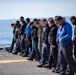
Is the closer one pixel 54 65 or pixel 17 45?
pixel 54 65

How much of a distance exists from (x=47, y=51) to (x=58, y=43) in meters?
1.38

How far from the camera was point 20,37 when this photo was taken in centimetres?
1530

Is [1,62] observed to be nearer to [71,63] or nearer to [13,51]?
[13,51]

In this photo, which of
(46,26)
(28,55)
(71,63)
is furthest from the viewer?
(28,55)

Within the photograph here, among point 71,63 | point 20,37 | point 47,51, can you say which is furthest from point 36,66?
point 20,37

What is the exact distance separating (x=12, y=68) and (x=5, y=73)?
939 millimetres

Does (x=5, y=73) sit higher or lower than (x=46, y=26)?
lower

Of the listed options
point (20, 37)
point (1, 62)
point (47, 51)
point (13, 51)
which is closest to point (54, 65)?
point (47, 51)

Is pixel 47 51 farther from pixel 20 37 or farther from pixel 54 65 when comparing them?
pixel 20 37

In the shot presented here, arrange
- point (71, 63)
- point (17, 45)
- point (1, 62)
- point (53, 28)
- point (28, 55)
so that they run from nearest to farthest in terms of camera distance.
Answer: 1. point (71, 63)
2. point (53, 28)
3. point (1, 62)
4. point (28, 55)
5. point (17, 45)

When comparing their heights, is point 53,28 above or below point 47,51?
above

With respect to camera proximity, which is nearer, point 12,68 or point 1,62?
point 12,68

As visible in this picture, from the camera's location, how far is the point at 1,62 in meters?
13.1

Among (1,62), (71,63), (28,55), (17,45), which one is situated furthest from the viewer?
(17,45)
